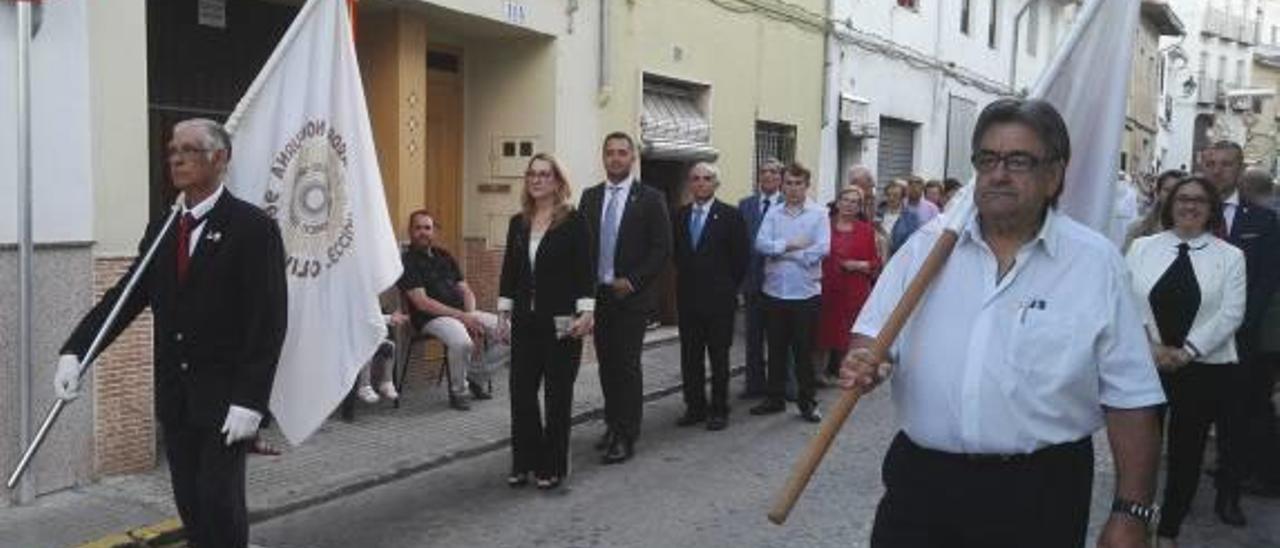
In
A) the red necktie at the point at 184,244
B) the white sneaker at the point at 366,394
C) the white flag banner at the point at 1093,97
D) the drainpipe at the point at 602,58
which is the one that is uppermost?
the drainpipe at the point at 602,58

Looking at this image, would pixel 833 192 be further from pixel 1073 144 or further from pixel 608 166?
pixel 1073 144

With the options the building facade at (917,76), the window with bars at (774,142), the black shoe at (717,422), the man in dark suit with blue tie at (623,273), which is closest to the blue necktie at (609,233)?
the man in dark suit with blue tie at (623,273)

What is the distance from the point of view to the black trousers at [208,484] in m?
4.32

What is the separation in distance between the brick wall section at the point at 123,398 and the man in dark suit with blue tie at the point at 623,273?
8.33 ft

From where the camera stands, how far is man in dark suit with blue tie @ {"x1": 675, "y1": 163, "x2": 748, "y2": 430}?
A: 862cm

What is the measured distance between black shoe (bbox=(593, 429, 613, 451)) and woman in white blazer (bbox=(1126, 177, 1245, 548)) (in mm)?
3092

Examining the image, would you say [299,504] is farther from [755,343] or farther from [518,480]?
[755,343]

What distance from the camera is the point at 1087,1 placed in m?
4.25

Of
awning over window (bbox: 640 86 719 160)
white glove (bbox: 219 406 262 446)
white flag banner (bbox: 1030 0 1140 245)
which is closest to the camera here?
white flag banner (bbox: 1030 0 1140 245)

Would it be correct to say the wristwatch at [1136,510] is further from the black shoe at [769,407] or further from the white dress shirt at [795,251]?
the black shoe at [769,407]

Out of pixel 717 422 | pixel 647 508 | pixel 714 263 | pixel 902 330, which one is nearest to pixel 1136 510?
pixel 902 330

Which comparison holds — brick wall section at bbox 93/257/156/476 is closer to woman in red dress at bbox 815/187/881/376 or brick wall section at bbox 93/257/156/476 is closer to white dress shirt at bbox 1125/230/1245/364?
white dress shirt at bbox 1125/230/1245/364

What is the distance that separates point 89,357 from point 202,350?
1.59 ft

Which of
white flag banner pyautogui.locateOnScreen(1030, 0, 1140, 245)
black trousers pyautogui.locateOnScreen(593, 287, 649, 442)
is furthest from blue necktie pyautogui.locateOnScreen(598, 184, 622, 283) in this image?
white flag banner pyautogui.locateOnScreen(1030, 0, 1140, 245)
